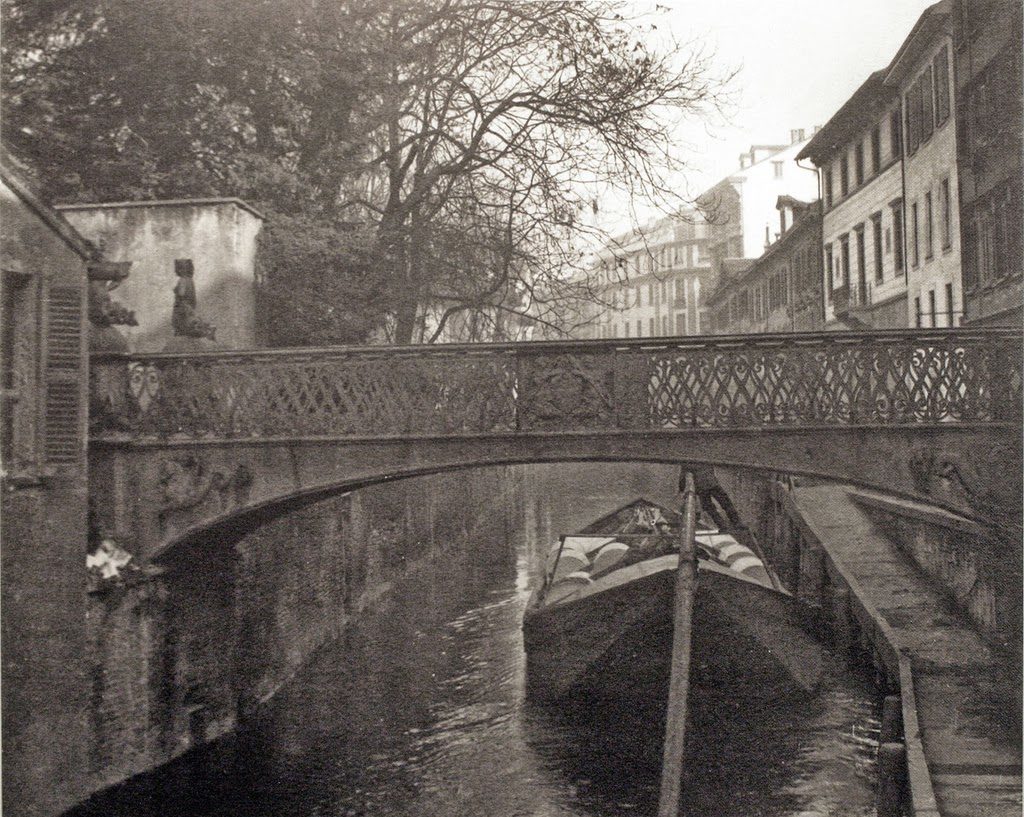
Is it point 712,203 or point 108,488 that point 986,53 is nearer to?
point 712,203

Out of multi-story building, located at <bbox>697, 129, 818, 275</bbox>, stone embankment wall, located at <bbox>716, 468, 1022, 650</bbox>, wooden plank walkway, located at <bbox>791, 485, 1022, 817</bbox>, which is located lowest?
wooden plank walkway, located at <bbox>791, 485, 1022, 817</bbox>

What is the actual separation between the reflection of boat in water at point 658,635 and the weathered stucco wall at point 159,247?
19.6 ft

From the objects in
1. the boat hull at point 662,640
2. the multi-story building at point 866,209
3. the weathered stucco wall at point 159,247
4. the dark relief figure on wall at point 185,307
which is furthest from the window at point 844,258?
the dark relief figure on wall at point 185,307

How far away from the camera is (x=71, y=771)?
36.3ft

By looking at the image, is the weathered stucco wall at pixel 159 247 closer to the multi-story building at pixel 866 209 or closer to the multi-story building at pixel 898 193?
the multi-story building at pixel 898 193

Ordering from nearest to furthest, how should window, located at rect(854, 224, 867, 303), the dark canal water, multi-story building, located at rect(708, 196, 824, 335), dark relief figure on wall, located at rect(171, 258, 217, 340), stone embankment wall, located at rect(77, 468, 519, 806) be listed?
1. stone embankment wall, located at rect(77, 468, 519, 806)
2. the dark canal water
3. dark relief figure on wall, located at rect(171, 258, 217, 340)
4. window, located at rect(854, 224, 867, 303)
5. multi-story building, located at rect(708, 196, 824, 335)

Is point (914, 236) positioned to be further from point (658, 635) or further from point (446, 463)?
point (446, 463)

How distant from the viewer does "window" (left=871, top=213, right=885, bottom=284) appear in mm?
25094

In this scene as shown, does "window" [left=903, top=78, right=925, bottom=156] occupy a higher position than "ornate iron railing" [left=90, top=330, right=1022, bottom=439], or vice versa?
"window" [left=903, top=78, right=925, bottom=156]

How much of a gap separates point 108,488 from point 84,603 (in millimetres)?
1311

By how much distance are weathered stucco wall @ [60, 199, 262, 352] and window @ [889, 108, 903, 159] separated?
1508 cm

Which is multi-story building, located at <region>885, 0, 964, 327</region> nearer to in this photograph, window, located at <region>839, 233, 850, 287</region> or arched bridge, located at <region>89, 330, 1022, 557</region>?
window, located at <region>839, 233, 850, 287</region>

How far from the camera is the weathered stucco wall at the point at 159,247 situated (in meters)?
14.1

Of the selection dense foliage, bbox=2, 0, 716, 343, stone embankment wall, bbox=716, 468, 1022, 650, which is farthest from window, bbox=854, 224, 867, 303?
dense foliage, bbox=2, 0, 716, 343
